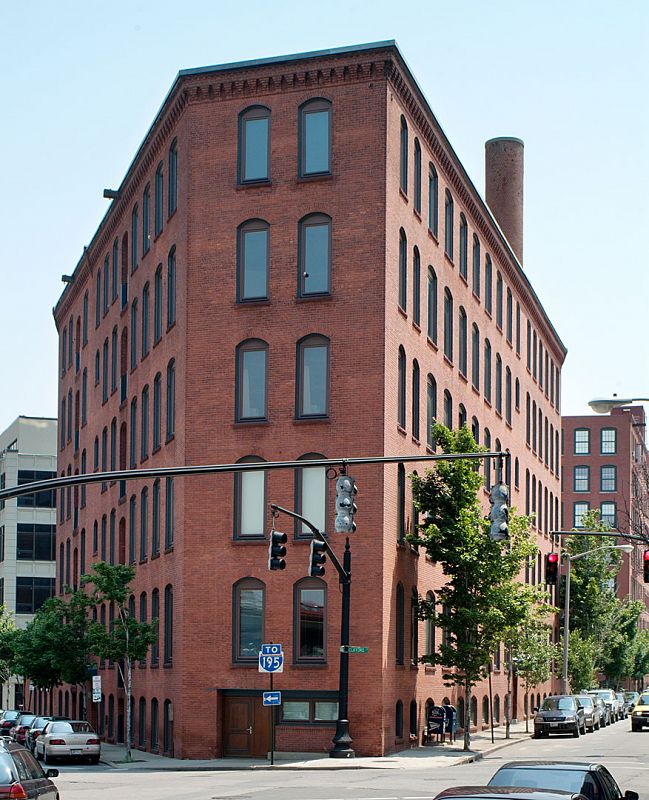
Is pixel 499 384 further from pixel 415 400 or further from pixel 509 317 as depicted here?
pixel 415 400

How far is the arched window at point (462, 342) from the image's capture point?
188 feet

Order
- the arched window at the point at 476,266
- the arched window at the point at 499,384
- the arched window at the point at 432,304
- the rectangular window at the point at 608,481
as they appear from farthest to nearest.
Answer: the rectangular window at the point at 608,481 → the arched window at the point at 499,384 → the arched window at the point at 476,266 → the arched window at the point at 432,304

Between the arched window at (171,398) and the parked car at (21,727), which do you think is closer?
the arched window at (171,398)

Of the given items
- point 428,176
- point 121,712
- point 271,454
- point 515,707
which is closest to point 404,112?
point 428,176

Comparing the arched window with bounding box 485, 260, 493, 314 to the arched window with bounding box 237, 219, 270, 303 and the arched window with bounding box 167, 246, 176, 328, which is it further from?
the arched window with bounding box 237, 219, 270, 303

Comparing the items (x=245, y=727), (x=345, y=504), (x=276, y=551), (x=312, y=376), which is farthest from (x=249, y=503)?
(x=345, y=504)

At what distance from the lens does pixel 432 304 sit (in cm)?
5203

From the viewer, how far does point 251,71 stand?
4638 cm

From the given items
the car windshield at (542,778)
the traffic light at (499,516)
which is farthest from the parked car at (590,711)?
the car windshield at (542,778)

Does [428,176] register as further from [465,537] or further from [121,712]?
[121,712]

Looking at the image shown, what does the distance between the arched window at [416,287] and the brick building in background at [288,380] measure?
0.18 metres

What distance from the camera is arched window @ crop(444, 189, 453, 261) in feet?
180

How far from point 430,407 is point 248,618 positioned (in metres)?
12.2

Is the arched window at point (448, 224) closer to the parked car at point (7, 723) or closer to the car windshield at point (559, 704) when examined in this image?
the car windshield at point (559, 704)
